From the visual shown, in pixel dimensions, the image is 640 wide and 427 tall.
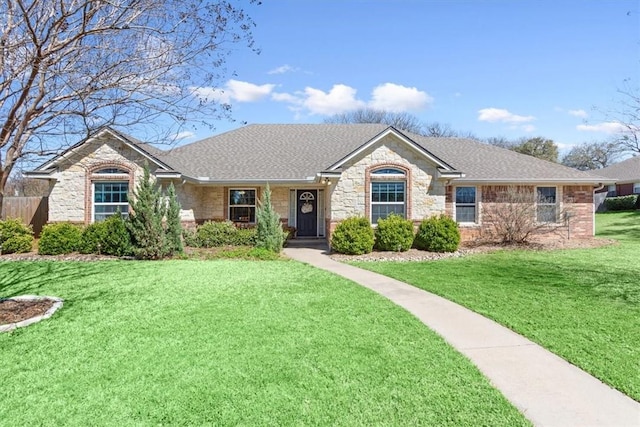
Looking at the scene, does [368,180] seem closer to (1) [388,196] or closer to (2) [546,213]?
(1) [388,196]

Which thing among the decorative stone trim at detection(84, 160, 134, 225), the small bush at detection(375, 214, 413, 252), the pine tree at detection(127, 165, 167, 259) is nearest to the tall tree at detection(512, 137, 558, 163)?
the small bush at detection(375, 214, 413, 252)

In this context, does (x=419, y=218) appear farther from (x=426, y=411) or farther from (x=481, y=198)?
(x=426, y=411)

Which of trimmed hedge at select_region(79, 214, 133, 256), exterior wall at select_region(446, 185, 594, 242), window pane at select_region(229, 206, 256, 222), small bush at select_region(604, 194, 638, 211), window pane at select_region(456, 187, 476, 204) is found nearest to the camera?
trimmed hedge at select_region(79, 214, 133, 256)

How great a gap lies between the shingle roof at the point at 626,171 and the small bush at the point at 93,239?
3987 cm

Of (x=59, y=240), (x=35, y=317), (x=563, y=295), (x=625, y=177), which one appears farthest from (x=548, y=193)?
(x=625, y=177)

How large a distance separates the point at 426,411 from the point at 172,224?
1161 cm

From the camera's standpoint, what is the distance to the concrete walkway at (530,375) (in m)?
3.50

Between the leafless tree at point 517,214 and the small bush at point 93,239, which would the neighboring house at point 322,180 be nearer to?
the leafless tree at point 517,214

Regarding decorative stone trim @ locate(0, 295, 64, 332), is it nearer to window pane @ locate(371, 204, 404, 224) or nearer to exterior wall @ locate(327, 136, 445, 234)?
exterior wall @ locate(327, 136, 445, 234)

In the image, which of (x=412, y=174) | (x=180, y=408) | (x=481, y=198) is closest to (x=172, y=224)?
(x=412, y=174)

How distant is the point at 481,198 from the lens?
16625 mm

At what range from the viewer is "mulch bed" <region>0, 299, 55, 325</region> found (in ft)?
20.6

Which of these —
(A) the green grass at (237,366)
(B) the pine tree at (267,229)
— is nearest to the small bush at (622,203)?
(B) the pine tree at (267,229)

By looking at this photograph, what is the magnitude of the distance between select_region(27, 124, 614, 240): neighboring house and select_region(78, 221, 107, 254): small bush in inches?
66.9
